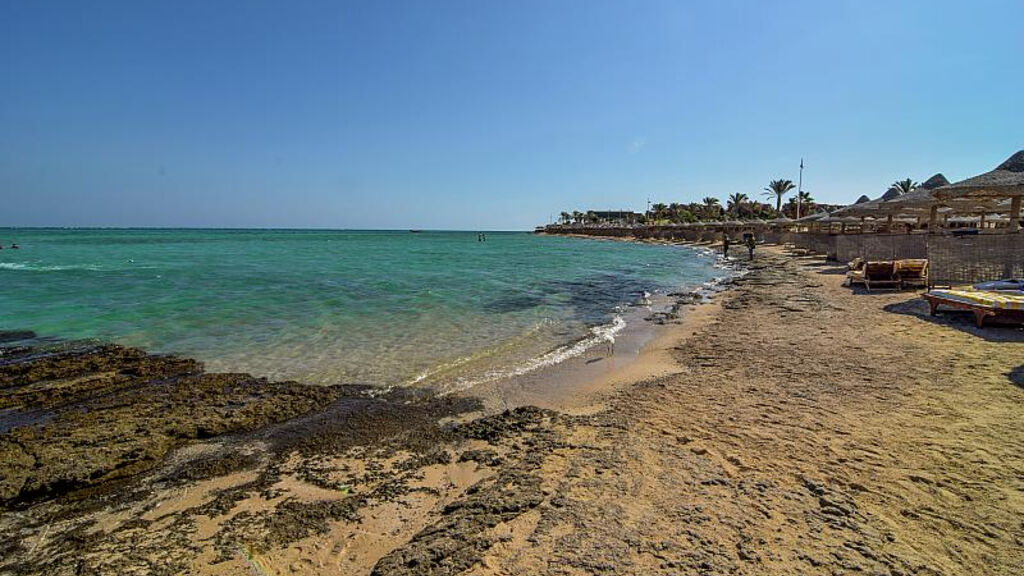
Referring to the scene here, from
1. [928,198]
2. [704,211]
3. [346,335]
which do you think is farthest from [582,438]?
[704,211]

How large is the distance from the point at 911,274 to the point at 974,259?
80.4 inches

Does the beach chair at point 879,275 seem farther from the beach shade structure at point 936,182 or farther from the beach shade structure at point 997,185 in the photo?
the beach shade structure at point 936,182

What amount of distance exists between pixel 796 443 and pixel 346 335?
8.74 meters

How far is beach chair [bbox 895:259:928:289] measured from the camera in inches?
515

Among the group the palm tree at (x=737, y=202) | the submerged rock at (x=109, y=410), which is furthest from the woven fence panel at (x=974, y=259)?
the palm tree at (x=737, y=202)

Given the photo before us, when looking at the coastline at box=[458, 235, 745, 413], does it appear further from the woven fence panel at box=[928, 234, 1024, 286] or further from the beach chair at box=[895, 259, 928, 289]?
the beach chair at box=[895, 259, 928, 289]

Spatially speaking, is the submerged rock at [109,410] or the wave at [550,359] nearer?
the submerged rock at [109,410]

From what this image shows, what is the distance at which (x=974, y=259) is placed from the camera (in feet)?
36.6

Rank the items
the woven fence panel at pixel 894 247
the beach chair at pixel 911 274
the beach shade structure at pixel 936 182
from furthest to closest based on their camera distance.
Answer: the beach shade structure at pixel 936 182, the woven fence panel at pixel 894 247, the beach chair at pixel 911 274

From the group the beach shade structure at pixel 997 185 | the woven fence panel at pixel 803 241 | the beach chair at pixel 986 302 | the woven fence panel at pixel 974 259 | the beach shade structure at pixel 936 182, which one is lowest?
the beach chair at pixel 986 302

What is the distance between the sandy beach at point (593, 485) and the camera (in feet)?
9.53

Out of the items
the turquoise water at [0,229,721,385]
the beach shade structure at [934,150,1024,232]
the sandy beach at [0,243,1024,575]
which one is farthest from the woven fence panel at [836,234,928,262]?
the sandy beach at [0,243,1024,575]

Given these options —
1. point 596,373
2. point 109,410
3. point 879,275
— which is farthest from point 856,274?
point 109,410

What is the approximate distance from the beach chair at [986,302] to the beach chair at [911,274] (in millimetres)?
4489
